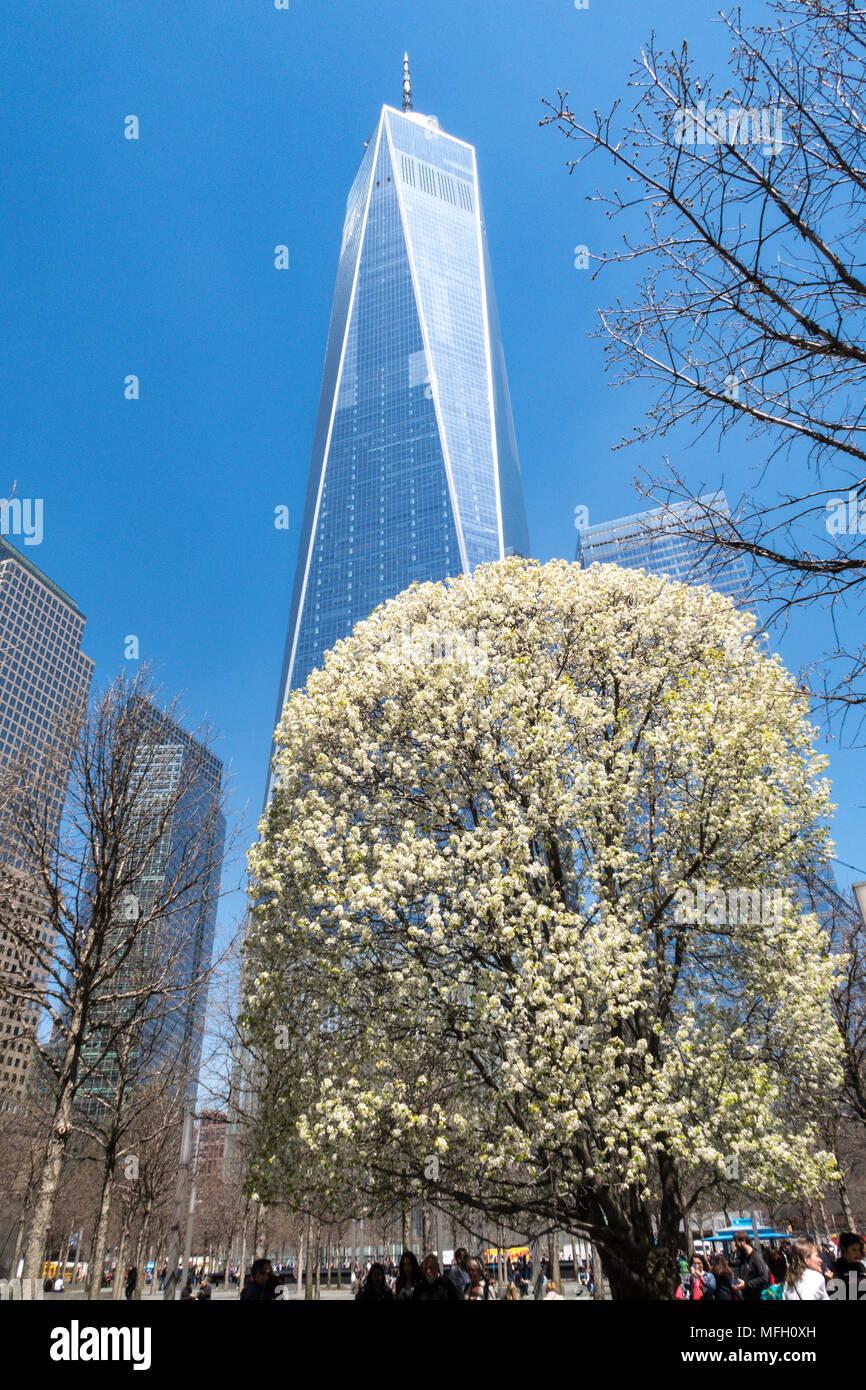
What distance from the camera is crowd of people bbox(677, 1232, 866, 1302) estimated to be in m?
7.21

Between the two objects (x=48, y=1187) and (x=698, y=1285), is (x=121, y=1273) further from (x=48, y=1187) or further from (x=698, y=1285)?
(x=48, y=1187)

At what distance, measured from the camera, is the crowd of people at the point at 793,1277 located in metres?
7.21

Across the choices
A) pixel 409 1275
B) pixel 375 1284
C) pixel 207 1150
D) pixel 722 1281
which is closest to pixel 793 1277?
pixel 409 1275

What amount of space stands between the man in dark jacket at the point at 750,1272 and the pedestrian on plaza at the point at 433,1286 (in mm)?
4214

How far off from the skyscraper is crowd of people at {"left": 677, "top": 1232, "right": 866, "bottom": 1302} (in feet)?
424

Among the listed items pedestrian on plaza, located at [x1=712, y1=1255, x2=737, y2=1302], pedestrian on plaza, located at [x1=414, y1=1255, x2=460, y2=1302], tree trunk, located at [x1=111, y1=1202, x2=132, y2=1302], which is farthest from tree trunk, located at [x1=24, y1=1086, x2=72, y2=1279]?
tree trunk, located at [x1=111, y1=1202, x2=132, y2=1302]

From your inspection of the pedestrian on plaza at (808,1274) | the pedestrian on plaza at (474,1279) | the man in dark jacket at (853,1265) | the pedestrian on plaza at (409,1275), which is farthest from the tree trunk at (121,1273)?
the man in dark jacket at (853,1265)

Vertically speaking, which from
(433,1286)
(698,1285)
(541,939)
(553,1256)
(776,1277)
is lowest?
(698,1285)

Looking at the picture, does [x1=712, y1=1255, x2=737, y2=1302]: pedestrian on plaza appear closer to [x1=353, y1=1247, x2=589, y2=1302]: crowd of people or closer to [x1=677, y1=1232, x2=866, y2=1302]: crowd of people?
[x1=677, y1=1232, x2=866, y2=1302]: crowd of people

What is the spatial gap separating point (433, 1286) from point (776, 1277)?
7120 millimetres

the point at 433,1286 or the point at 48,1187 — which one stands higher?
the point at 48,1187

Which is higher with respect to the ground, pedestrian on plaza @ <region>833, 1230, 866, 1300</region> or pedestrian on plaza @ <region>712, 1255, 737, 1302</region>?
pedestrian on plaza @ <region>833, 1230, 866, 1300</region>

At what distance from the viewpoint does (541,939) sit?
35.4 feet

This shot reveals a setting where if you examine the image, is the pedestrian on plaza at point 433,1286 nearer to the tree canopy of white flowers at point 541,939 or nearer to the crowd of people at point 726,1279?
the crowd of people at point 726,1279
